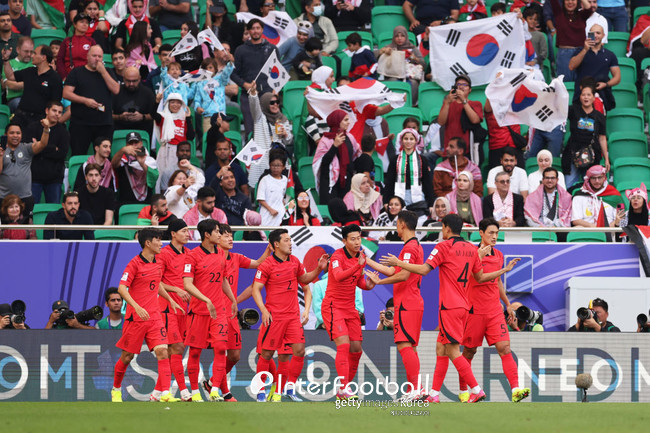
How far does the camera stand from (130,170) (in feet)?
56.5

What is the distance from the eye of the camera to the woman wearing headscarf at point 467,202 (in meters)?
16.7

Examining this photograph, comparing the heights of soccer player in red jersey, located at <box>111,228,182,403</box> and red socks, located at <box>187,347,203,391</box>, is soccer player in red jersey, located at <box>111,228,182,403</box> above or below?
above

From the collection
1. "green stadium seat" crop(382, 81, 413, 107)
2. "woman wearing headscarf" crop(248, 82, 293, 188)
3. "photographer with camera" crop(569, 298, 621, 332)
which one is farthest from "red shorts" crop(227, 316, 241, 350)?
"green stadium seat" crop(382, 81, 413, 107)

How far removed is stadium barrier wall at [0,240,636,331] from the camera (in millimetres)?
16109

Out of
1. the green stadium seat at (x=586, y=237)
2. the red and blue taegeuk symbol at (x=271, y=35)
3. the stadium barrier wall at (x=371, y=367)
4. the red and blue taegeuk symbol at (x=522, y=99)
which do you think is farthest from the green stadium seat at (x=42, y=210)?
the green stadium seat at (x=586, y=237)

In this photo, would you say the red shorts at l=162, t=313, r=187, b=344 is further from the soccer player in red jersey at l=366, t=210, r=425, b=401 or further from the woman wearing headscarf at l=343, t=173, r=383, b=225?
the woman wearing headscarf at l=343, t=173, r=383, b=225

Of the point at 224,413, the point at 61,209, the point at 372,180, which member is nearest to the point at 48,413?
the point at 224,413

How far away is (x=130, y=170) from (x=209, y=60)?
8.02 ft

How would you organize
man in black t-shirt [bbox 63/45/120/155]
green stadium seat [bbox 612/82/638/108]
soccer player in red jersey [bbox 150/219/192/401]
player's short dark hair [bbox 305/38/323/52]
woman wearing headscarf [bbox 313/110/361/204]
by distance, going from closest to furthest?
soccer player in red jersey [bbox 150/219/192/401] < woman wearing headscarf [bbox 313/110/361/204] < man in black t-shirt [bbox 63/45/120/155] < player's short dark hair [bbox 305/38/323/52] < green stadium seat [bbox 612/82/638/108]

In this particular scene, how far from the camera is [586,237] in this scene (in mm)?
16656

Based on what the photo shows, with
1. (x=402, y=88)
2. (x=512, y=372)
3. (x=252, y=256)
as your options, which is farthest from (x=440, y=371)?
(x=402, y=88)

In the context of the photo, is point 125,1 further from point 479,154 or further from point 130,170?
point 479,154

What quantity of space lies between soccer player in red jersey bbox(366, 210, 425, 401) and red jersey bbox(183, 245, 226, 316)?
6.64 ft

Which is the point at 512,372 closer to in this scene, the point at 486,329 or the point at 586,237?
the point at 486,329
